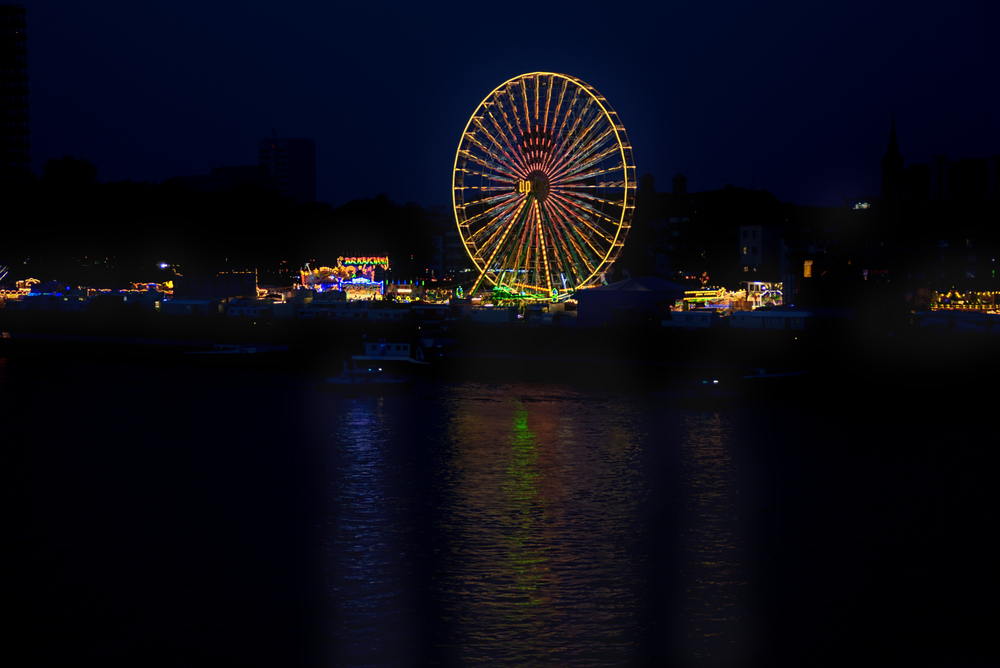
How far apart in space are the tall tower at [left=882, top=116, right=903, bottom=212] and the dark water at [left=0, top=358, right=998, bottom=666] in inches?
4495

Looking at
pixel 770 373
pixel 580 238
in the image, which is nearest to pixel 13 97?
pixel 580 238

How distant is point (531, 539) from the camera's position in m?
30.9

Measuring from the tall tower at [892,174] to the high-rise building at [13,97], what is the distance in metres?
151

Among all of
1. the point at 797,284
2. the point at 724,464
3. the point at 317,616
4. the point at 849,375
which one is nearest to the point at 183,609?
the point at 317,616

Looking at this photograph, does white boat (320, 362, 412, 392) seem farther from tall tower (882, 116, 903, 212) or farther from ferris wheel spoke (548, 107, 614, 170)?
tall tower (882, 116, 903, 212)

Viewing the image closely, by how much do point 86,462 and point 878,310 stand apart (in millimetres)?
56711

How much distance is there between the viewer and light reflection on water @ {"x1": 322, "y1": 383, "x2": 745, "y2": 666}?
23391 mm

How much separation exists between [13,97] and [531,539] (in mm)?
189799

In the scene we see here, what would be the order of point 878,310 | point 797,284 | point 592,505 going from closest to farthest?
1. point 592,505
2. point 878,310
3. point 797,284

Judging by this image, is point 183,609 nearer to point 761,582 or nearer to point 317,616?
point 317,616

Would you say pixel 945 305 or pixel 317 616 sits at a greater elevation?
pixel 945 305

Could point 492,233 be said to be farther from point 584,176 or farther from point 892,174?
point 892,174

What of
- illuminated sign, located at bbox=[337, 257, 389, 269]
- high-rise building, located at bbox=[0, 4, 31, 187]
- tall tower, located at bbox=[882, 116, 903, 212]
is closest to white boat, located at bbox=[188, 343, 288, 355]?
illuminated sign, located at bbox=[337, 257, 389, 269]

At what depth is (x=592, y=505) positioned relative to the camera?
35.2 meters
